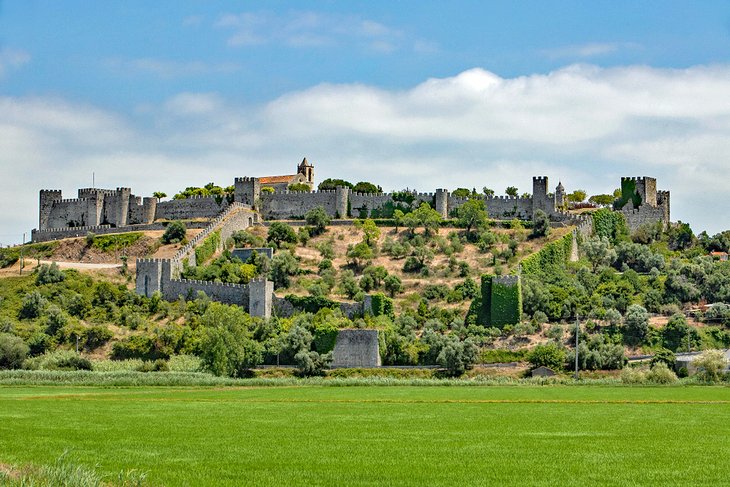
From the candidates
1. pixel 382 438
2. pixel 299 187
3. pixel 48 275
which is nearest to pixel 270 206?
pixel 299 187

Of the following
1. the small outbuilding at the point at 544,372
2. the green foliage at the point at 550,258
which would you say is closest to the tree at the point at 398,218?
the green foliage at the point at 550,258

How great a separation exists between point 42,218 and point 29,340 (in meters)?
29.3

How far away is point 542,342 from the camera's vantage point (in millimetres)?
53656

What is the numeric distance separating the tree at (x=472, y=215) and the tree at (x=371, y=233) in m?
5.93

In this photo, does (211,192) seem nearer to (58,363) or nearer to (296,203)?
(296,203)

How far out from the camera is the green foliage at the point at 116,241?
70562mm

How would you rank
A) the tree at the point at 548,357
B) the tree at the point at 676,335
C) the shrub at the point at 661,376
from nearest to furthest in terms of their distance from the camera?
the shrub at the point at 661,376 → the tree at the point at 548,357 → the tree at the point at 676,335

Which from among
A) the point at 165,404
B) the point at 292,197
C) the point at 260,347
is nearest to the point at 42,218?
the point at 292,197

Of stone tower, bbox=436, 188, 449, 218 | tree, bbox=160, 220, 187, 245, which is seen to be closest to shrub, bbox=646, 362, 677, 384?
stone tower, bbox=436, 188, 449, 218

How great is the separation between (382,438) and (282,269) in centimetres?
4251

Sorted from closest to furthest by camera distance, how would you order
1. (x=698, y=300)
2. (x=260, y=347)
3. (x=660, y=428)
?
(x=660, y=428) < (x=260, y=347) < (x=698, y=300)

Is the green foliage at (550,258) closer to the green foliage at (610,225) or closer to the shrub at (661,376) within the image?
the green foliage at (610,225)

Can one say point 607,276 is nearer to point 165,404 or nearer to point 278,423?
point 165,404

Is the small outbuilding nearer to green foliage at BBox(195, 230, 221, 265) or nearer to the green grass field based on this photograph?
the green grass field
